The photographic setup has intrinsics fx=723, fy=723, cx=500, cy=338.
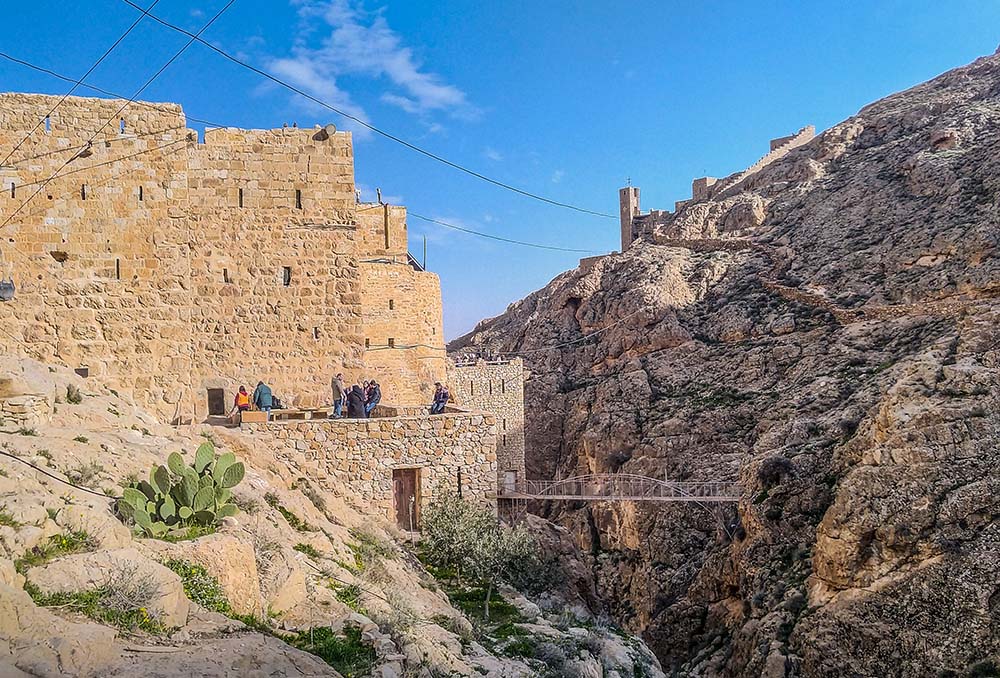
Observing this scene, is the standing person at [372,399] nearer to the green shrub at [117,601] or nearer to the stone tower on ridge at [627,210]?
the green shrub at [117,601]

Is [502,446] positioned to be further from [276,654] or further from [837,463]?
[276,654]

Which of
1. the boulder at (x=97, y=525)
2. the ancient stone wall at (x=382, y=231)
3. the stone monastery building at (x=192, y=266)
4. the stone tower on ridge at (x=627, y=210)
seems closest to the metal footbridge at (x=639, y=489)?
the stone monastery building at (x=192, y=266)

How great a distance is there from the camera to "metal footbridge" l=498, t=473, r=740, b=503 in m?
18.9

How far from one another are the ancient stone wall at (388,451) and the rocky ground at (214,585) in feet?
1.32

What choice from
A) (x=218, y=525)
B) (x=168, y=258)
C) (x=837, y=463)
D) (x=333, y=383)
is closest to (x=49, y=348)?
(x=168, y=258)

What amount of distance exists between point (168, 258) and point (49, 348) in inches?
94.1

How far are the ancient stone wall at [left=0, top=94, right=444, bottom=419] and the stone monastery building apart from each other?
0.08ft

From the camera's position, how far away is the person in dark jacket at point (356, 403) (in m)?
11.9

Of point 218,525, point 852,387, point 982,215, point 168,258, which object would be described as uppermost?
point 982,215

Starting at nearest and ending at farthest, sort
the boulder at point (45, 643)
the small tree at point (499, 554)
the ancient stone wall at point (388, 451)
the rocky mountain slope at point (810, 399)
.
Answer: the boulder at point (45, 643) < the small tree at point (499, 554) < the ancient stone wall at point (388, 451) < the rocky mountain slope at point (810, 399)

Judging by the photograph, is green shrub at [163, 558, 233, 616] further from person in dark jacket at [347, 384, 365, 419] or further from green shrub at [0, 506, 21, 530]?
person in dark jacket at [347, 384, 365, 419]

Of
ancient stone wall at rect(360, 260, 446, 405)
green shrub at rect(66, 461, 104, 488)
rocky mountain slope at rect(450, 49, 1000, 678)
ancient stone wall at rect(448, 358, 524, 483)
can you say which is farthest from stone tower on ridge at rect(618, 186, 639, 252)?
green shrub at rect(66, 461, 104, 488)

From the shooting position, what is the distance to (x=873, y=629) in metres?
12.9

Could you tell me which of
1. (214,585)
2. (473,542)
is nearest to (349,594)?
(214,585)
